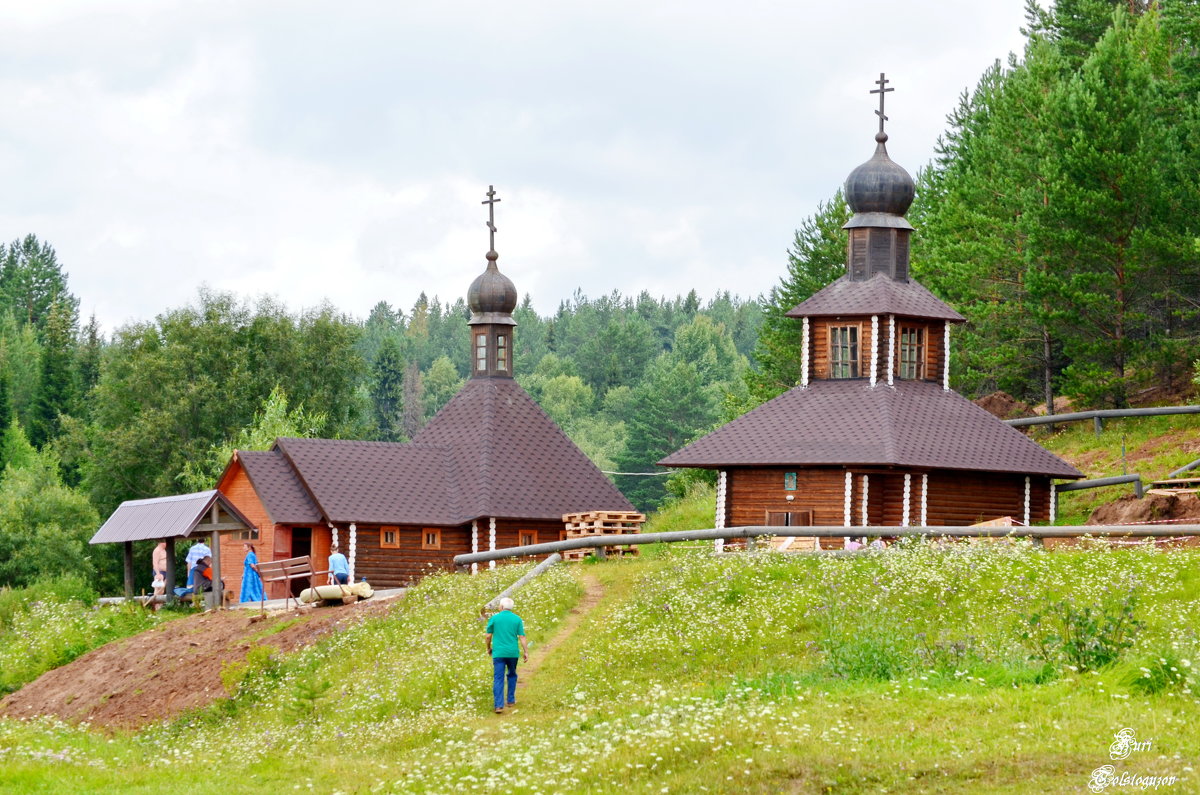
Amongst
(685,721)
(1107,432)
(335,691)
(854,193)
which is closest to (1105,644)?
(685,721)

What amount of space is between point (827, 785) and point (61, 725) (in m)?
14.0

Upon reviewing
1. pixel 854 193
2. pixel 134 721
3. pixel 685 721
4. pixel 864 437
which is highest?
pixel 854 193

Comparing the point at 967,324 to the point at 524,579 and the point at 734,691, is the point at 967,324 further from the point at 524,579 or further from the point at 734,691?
the point at 734,691

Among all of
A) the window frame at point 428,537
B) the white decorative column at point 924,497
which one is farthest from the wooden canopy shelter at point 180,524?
the white decorative column at point 924,497

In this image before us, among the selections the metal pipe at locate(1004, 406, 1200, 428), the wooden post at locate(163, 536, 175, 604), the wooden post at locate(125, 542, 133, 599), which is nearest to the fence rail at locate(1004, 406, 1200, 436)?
the metal pipe at locate(1004, 406, 1200, 428)

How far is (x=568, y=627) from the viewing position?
2772cm

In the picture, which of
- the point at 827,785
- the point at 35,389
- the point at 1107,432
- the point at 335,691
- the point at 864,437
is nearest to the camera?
the point at 827,785

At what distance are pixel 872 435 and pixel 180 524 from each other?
15196mm

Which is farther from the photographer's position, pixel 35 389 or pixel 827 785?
pixel 35 389

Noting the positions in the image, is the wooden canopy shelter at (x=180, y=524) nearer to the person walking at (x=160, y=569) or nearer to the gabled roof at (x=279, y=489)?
the person walking at (x=160, y=569)

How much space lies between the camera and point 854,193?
4225cm

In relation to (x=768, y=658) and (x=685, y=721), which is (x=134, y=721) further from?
(x=685, y=721)

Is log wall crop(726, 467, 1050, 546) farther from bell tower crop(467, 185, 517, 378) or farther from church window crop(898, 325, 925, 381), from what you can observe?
bell tower crop(467, 185, 517, 378)

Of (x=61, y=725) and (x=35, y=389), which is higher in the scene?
(x=35, y=389)
